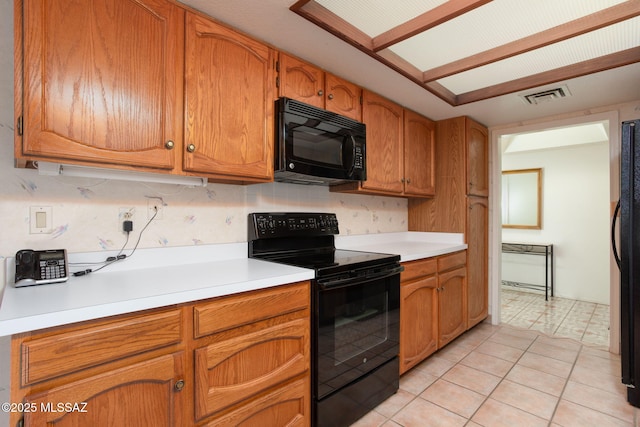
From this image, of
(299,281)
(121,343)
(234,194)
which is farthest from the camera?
(234,194)

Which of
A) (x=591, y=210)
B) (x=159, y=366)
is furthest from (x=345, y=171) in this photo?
(x=591, y=210)

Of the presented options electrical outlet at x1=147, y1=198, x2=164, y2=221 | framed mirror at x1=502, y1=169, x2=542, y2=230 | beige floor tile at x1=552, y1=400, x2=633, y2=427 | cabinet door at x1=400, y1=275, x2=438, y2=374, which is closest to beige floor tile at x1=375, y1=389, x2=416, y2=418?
cabinet door at x1=400, y1=275, x2=438, y2=374

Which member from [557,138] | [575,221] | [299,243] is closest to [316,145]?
[299,243]

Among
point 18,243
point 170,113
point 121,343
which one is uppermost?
point 170,113

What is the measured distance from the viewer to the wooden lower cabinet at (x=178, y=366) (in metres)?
0.86

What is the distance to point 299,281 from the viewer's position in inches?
57.1

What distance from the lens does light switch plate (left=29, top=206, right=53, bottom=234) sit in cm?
126

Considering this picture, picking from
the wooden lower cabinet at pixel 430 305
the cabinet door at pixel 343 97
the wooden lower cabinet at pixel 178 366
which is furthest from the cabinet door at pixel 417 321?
the cabinet door at pixel 343 97

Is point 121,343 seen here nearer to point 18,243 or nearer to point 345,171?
point 18,243

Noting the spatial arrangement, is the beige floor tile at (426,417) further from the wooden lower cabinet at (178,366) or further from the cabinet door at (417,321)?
the wooden lower cabinet at (178,366)

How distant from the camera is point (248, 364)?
1279mm

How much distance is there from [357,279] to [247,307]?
2.15 feet

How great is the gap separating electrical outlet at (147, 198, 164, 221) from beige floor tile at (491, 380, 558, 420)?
2.24 meters

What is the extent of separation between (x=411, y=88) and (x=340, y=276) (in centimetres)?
148
